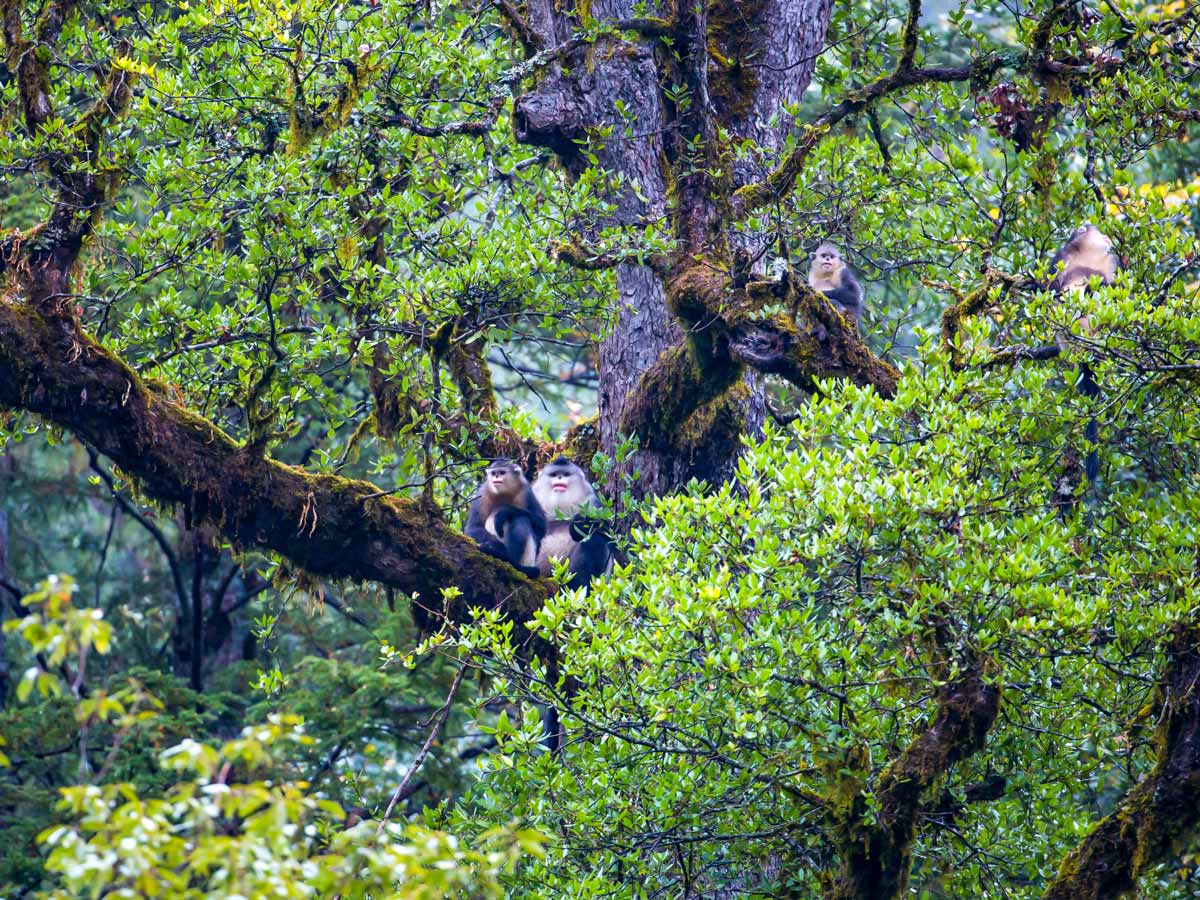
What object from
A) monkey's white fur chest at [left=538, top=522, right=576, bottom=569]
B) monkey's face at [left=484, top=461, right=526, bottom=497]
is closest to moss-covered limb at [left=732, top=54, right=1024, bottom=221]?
monkey's face at [left=484, top=461, right=526, bottom=497]

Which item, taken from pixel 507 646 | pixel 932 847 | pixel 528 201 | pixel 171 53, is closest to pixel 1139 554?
pixel 932 847

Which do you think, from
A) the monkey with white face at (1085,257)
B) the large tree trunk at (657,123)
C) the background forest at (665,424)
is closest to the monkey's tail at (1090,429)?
the background forest at (665,424)

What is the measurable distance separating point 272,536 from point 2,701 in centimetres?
578

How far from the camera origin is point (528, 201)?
21.4 feet

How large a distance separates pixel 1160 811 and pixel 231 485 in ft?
12.4

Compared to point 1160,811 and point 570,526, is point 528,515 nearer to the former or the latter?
point 570,526

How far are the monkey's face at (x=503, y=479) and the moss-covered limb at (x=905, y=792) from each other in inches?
115

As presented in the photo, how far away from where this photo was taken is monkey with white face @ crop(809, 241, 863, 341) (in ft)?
29.5

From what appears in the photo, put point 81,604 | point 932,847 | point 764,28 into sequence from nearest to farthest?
1. point 932,847
2. point 764,28
3. point 81,604

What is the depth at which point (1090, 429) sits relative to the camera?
4738 mm

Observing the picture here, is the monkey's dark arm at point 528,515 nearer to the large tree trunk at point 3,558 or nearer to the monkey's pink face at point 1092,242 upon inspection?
the monkey's pink face at point 1092,242

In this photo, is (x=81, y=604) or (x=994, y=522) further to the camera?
(x=81, y=604)

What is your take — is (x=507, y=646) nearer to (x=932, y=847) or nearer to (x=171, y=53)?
(x=932, y=847)

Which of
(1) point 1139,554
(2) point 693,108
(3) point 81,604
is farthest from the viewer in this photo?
(3) point 81,604
